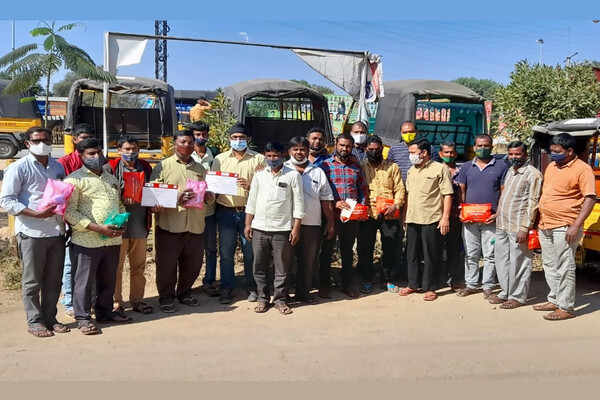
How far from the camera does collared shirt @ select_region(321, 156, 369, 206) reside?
19.7 ft

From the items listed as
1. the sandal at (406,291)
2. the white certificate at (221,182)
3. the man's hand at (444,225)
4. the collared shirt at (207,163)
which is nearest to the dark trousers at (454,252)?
the man's hand at (444,225)

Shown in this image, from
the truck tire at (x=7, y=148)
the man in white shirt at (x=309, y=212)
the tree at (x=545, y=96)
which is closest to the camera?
the man in white shirt at (x=309, y=212)

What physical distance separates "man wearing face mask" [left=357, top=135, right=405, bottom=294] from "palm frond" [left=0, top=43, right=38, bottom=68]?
5552 mm

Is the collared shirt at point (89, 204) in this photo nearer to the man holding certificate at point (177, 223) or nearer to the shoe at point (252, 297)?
the man holding certificate at point (177, 223)

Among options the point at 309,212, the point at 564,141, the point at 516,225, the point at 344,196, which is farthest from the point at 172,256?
the point at 564,141

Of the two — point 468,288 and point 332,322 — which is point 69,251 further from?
point 468,288

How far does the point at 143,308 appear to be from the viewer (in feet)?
18.2

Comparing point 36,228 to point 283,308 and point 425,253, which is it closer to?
point 283,308

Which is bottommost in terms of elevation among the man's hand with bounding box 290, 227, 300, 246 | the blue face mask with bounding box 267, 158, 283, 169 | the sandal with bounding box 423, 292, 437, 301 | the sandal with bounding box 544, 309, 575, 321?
the sandal with bounding box 423, 292, 437, 301

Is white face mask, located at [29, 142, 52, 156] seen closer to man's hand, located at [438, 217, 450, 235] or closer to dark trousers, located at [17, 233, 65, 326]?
dark trousers, located at [17, 233, 65, 326]

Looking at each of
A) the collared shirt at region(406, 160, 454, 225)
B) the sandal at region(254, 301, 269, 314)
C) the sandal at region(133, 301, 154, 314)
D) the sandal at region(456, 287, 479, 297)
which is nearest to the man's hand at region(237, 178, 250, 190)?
the sandal at region(254, 301, 269, 314)

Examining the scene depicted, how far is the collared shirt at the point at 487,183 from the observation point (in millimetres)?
6023

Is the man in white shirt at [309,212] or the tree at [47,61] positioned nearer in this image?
the man in white shirt at [309,212]

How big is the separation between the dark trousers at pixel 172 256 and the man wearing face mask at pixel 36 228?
101cm
